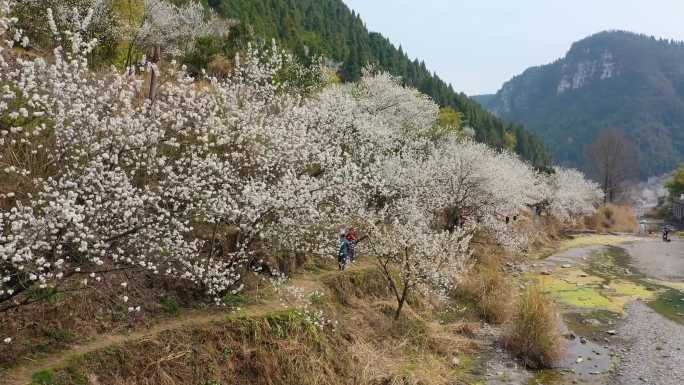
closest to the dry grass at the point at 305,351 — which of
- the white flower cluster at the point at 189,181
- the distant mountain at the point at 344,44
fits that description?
the white flower cluster at the point at 189,181

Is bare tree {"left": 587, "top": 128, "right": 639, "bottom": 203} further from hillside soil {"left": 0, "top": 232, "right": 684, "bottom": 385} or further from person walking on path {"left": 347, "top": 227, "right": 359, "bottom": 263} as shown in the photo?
person walking on path {"left": 347, "top": 227, "right": 359, "bottom": 263}

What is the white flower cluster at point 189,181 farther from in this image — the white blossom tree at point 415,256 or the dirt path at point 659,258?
the dirt path at point 659,258

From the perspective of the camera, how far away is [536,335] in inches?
668

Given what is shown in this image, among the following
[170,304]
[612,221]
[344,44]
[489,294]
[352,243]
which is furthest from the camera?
[344,44]

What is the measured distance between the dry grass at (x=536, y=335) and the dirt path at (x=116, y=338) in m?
8.91

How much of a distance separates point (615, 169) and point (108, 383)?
9304 centimetres

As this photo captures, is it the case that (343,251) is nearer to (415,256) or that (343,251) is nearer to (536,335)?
(415,256)

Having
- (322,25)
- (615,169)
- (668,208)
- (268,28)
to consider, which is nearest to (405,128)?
(268,28)

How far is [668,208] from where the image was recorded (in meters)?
86.8

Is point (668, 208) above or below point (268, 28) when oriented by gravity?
below

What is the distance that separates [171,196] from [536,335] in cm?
1346

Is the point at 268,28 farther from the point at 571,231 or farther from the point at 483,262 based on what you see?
the point at 571,231

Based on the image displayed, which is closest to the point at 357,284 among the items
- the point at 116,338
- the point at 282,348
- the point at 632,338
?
the point at 282,348

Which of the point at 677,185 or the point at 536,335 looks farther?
the point at 677,185
